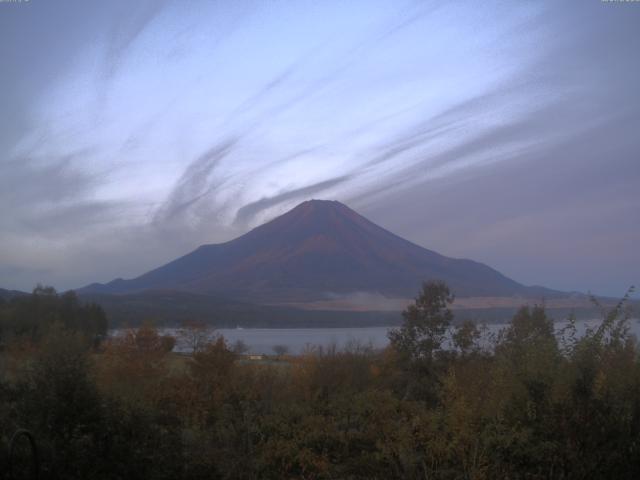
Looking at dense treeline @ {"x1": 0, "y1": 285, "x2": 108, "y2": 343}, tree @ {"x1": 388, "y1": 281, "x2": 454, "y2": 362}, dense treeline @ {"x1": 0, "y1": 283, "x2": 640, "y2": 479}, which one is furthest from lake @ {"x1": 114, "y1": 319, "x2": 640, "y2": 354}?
dense treeline @ {"x1": 0, "y1": 285, "x2": 108, "y2": 343}

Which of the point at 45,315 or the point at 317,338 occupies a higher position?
the point at 45,315

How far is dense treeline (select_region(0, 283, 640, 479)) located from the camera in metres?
7.51

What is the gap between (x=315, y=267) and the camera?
9244 cm

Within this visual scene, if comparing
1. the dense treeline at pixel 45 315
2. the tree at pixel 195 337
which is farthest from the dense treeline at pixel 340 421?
the dense treeline at pixel 45 315

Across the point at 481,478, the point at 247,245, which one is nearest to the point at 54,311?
the point at 481,478

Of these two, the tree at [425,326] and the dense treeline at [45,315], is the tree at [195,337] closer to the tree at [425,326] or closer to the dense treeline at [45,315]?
the tree at [425,326]

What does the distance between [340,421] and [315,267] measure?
7937 centimetres

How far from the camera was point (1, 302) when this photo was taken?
32.2 meters

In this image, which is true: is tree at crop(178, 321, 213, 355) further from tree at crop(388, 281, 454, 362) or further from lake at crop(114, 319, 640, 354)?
tree at crop(388, 281, 454, 362)

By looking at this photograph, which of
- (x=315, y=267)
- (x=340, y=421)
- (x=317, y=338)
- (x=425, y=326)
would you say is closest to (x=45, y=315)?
(x=317, y=338)

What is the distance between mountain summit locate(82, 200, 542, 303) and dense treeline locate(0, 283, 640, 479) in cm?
5807

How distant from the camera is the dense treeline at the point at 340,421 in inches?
296

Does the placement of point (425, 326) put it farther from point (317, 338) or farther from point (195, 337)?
point (317, 338)

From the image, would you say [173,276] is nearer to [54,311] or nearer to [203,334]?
[54,311]
